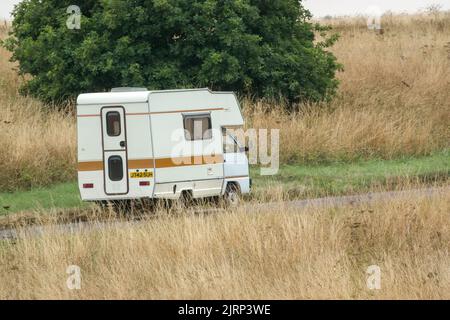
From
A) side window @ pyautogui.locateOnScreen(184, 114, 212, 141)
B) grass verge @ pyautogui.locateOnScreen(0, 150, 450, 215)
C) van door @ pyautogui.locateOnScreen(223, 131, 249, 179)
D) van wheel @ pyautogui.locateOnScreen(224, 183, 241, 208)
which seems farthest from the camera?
grass verge @ pyautogui.locateOnScreen(0, 150, 450, 215)

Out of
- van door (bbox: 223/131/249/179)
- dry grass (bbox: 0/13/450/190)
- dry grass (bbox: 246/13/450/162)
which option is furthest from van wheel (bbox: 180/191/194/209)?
dry grass (bbox: 246/13/450/162)

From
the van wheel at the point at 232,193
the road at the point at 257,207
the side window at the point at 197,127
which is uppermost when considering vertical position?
the side window at the point at 197,127

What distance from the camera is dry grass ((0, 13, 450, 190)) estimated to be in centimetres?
2478

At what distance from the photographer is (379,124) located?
2944 cm

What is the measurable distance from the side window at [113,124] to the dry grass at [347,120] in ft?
14.8

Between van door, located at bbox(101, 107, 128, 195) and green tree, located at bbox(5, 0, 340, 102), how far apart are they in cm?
850

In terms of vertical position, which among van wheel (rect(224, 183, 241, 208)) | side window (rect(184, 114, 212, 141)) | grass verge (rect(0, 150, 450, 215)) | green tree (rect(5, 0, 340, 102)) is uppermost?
green tree (rect(5, 0, 340, 102))

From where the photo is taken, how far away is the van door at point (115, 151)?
65.7ft

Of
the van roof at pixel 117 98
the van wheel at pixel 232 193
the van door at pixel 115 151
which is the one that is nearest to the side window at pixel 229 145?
the van wheel at pixel 232 193

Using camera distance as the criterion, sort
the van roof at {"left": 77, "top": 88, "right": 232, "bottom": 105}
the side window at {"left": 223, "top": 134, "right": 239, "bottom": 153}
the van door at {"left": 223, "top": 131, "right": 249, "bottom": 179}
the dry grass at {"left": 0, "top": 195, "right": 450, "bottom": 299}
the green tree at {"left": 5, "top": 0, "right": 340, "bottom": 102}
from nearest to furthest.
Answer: the dry grass at {"left": 0, "top": 195, "right": 450, "bottom": 299} < the van roof at {"left": 77, "top": 88, "right": 232, "bottom": 105} < the van door at {"left": 223, "top": 131, "right": 249, "bottom": 179} < the side window at {"left": 223, "top": 134, "right": 239, "bottom": 153} < the green tree at {"left": 5, "top": 0, "right": 340, "bottom": 102}

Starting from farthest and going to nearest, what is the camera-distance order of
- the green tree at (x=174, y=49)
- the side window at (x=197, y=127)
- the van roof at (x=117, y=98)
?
the green tree at (x=174, y=49) < the side window at (x=197, y=127) < the van roof at (x=117, y=98)

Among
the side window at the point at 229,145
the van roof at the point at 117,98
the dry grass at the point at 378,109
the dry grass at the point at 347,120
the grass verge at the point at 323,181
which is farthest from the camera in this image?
the dry grass at the point at 378,109

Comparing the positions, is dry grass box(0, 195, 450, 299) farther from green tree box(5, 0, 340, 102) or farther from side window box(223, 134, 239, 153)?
green tree box(5, 0, 340, 102)

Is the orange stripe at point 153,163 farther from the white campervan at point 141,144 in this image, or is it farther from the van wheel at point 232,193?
the van wheel at point 232,193
